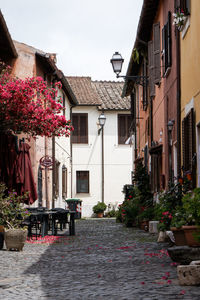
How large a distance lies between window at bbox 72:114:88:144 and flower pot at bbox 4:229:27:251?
22.1 meters

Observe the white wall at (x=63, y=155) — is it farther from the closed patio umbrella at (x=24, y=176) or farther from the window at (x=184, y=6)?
the window at (x=184, y=6)

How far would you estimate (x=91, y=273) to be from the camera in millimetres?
7820

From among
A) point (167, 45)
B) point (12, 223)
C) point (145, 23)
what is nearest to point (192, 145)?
point (12, 223)

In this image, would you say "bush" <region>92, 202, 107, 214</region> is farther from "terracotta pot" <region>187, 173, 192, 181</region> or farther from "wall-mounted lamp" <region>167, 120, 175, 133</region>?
"terracotta pot" <region>187, 173, 192, 181</region>

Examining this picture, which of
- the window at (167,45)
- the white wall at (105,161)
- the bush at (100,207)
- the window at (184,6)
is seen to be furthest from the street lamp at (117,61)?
the white wall at (105,161)

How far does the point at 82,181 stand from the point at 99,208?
2.06 meters

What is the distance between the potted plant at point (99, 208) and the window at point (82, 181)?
1254 millimetres

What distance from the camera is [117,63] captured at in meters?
17.0

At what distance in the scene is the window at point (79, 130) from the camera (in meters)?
33.4

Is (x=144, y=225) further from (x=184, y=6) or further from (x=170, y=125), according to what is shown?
(x=184, y=6)

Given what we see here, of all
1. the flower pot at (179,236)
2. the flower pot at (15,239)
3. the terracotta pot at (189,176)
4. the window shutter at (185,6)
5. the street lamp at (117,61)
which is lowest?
the flower pot at (15,239)

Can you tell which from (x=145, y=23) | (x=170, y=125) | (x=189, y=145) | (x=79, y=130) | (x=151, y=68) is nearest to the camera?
(x=189, y=145)

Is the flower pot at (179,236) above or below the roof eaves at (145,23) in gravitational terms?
below

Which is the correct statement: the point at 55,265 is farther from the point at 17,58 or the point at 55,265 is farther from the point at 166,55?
the point at 17,58
